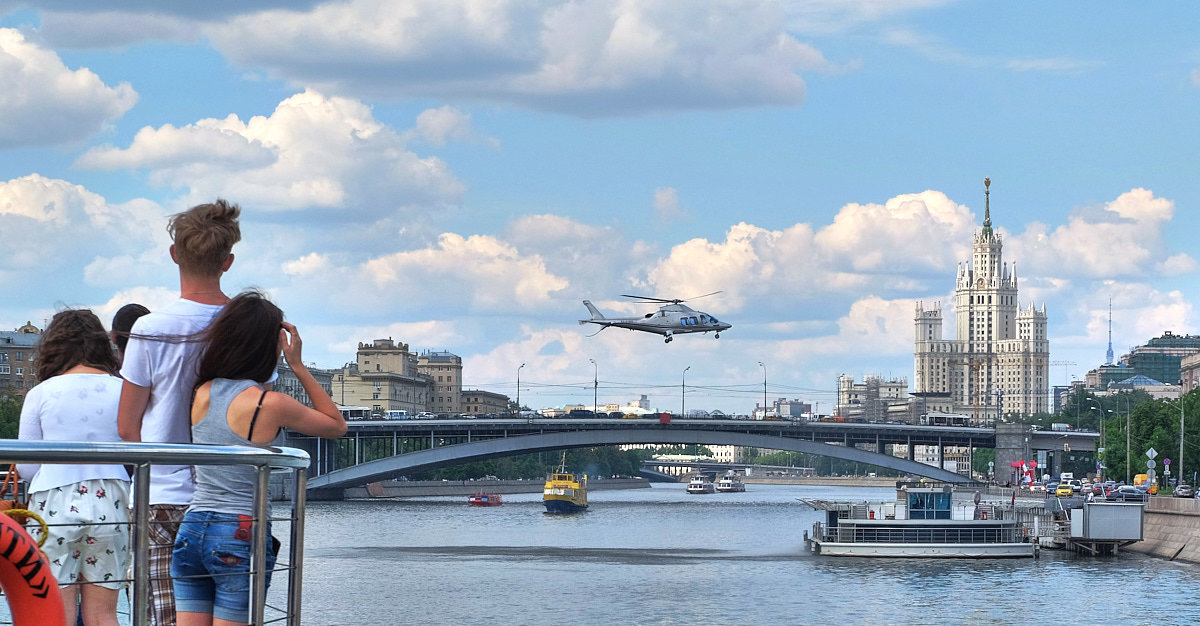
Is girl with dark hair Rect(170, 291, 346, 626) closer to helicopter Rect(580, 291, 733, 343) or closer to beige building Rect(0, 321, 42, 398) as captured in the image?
helicopter Rect(580, 291, 733, 343)

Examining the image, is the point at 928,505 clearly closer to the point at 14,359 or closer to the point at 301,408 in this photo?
the point at 301,408

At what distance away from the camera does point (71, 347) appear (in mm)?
6715

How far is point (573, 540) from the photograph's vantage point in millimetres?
61188

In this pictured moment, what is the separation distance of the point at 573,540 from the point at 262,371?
183ft

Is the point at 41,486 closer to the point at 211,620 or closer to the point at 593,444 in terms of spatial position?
the point at 211,620

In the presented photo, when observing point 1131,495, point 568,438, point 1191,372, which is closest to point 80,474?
point 1131,495

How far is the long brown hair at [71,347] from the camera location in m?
6.70

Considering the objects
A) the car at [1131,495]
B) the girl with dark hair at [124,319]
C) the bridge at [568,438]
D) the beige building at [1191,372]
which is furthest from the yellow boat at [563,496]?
the girl with dark hair at [124,319]

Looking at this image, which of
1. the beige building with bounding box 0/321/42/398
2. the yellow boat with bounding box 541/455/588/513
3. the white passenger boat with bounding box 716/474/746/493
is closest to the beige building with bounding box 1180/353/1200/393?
the white passenger boat with bounding box 716/474/746/493

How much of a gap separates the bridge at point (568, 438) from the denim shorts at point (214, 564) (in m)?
83.7

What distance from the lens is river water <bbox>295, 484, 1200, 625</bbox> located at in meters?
34.8

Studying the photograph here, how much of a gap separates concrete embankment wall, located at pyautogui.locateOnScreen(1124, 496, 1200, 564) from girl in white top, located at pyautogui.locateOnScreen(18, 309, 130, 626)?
44.0 meters

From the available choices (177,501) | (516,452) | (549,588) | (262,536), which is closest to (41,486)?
(177,501)

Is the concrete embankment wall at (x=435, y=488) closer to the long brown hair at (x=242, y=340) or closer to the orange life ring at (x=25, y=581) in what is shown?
the long brown hair at (x=242, y=340)
